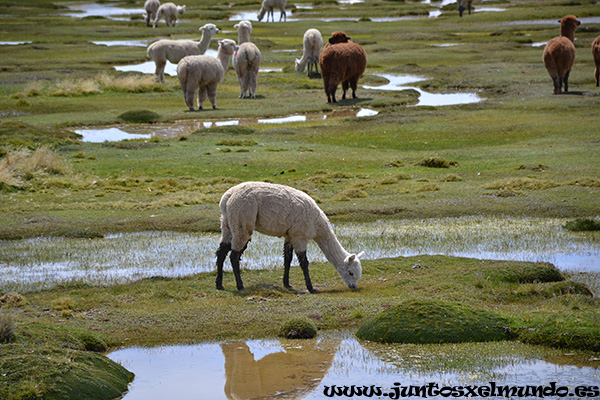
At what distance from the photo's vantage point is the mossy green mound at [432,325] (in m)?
11.1

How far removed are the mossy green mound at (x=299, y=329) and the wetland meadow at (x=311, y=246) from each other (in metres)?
0.19

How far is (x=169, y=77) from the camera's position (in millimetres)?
49406

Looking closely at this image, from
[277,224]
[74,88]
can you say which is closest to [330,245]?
[277,224]

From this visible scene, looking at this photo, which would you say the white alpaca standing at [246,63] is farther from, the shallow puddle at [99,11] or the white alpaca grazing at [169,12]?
the shallow puddle at [99,11]

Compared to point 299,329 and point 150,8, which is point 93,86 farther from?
point 150,8

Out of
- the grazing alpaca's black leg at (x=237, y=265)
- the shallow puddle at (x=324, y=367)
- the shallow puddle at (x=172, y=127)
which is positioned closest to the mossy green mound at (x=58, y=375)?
the shallow puddle at (x=324, y=367)

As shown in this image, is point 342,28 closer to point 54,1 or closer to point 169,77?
point 169,77

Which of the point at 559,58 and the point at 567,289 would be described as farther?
the point at 559,58

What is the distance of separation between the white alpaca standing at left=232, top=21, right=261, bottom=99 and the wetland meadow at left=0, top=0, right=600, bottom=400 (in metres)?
1.21

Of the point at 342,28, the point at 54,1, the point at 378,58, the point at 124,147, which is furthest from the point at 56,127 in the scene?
the point at 54,1

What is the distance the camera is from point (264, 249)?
17.7 meters

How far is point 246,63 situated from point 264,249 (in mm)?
23167

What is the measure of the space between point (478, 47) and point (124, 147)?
129 feet

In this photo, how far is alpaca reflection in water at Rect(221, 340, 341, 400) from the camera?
9.52 meters
